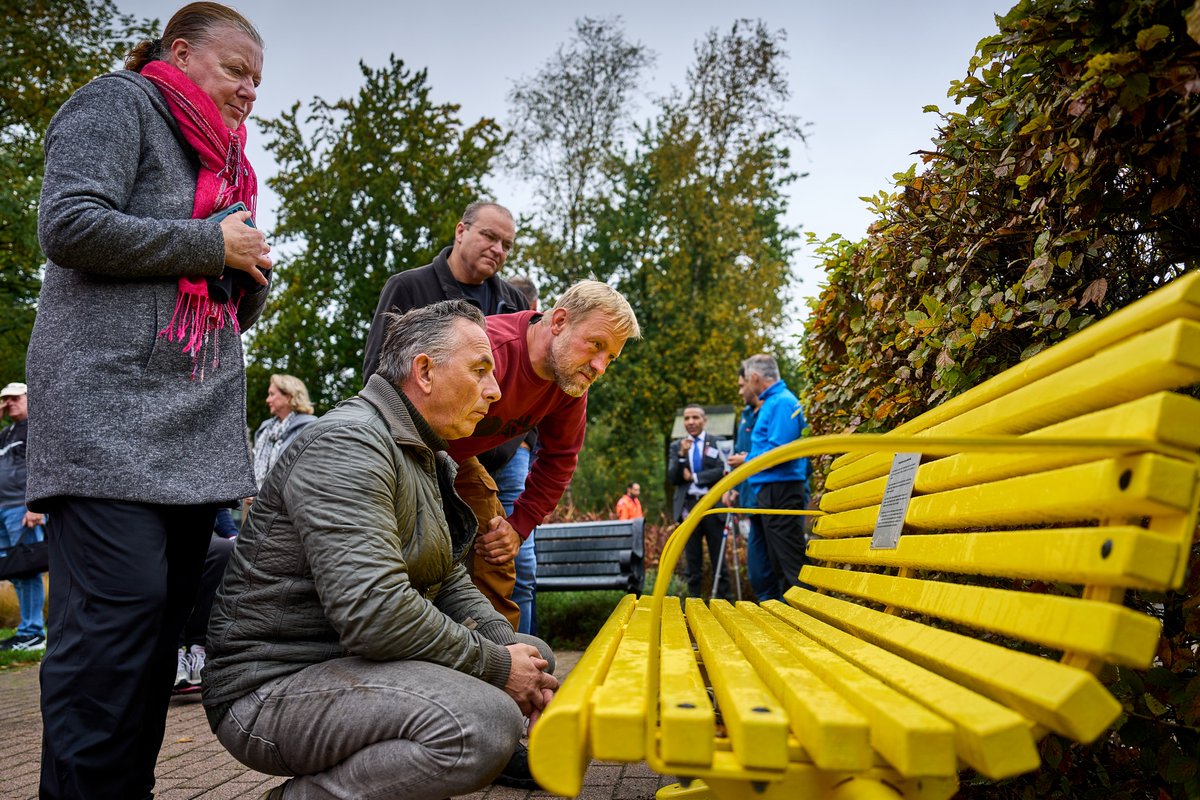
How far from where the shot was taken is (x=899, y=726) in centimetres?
119

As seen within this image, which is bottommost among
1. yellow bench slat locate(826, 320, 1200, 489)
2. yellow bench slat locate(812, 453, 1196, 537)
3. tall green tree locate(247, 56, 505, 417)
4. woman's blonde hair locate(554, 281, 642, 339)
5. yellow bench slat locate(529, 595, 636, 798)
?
yellow bench slat locate(529, 595, 636, 798)

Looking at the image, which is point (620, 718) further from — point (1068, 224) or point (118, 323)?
point (1068, 224)

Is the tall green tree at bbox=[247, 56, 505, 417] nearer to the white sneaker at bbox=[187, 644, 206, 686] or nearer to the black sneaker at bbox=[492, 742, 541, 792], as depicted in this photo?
the white sneaker at bbox=[187, 644, 206, 686]

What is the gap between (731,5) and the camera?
67.9 ft

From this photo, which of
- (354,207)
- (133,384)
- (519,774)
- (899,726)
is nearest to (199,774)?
(519,774)

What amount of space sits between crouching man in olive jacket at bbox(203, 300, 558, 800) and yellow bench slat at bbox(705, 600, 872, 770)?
674 mm

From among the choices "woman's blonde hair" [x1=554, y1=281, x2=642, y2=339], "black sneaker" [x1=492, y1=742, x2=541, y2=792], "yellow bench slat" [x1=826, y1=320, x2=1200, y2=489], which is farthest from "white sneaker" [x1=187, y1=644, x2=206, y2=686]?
"yellow bench slat" [x1=826, y1=320, x2=1200, y2=489]

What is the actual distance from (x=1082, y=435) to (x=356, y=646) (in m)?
1.48

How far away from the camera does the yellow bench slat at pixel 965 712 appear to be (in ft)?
3.77

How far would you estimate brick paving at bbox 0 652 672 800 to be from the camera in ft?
10.7

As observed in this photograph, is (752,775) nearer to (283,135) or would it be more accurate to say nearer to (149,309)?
(149,309)

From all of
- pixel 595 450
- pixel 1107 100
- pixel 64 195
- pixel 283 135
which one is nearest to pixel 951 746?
pixel 1107 100

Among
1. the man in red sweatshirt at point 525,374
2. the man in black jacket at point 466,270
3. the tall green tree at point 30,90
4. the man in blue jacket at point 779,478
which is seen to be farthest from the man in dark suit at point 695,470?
the tall green tree at point 30,90

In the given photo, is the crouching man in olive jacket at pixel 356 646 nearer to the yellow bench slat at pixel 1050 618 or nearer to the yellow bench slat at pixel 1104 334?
the yellow bench slat at pixel 1050 618
